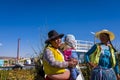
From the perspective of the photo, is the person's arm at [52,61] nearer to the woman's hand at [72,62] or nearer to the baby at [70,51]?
the woman's hand at [72,62]

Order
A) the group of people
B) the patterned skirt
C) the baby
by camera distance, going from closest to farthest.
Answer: the group of people
the baby
the patterned skirt

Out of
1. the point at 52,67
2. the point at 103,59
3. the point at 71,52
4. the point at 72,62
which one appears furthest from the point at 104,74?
the point at 52,67

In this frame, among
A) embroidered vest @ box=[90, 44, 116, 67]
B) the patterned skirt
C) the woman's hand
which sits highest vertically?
embroidered vest @ box=[90, 44, 116, 67]

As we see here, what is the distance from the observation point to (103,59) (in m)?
7.85

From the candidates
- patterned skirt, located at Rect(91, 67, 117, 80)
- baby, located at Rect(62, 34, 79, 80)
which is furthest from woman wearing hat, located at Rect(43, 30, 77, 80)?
patterned skirt, located at Rect(91, 67, 117, 80)

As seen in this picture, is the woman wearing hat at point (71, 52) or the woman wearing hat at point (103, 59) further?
the woman wearing hat at point (103, 59)

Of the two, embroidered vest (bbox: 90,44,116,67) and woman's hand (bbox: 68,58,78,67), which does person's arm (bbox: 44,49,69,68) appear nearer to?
woman's hand (bbox: 68,58,78,67)

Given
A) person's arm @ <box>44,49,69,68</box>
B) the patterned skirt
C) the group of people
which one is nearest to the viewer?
person's arm @ <box>44,49,69,68</box>

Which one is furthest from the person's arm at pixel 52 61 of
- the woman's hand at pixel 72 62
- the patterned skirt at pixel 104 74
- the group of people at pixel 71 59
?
the patterned skirt at pixel 104 74

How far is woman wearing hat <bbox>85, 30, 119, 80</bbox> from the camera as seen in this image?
7836mm

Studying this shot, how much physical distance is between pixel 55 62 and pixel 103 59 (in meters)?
1.62

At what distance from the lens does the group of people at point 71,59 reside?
6688mm

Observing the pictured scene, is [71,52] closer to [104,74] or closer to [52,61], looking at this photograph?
[52,61]

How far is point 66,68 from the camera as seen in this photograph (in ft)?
22.7
